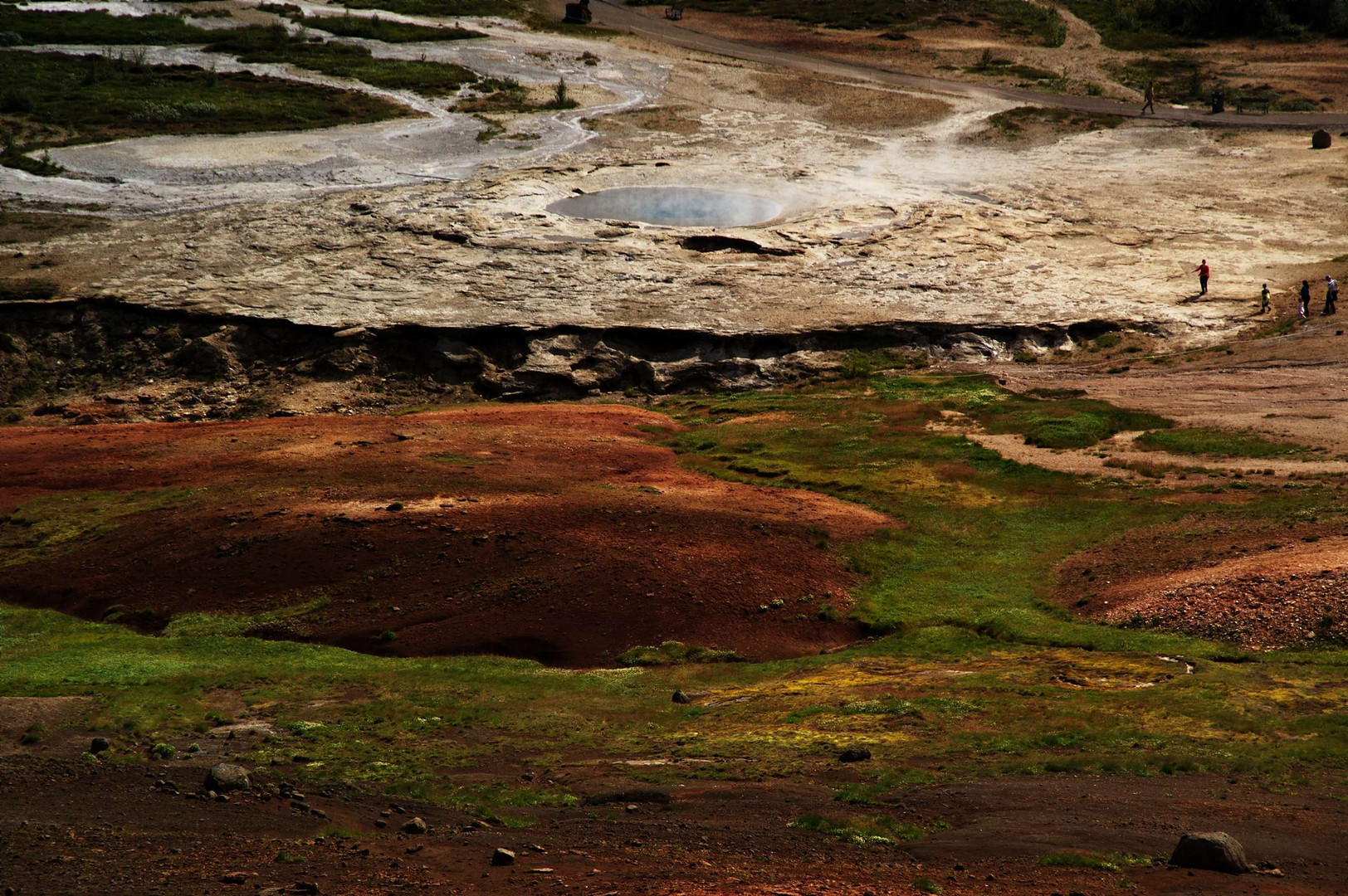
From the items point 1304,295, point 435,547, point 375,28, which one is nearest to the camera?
point 435,547

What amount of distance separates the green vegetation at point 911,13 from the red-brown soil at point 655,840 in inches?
3521

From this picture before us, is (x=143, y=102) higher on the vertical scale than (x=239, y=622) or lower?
higher

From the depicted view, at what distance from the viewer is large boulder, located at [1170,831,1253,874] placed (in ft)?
41.0

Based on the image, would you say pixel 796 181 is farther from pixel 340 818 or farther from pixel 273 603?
pixel 340 818

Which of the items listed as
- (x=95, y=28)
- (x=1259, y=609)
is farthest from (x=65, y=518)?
(x=95, y=28)

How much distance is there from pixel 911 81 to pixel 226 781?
76285 millimetres

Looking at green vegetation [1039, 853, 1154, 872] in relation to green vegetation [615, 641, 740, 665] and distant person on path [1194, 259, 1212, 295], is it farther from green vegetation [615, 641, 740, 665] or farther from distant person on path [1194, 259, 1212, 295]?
distant person on path [1194, 259, 1212, 295]

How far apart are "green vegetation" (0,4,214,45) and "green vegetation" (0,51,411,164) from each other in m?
4.77

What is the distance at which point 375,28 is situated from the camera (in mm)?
89375

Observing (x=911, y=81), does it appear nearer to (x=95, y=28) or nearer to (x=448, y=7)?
(x=448, y=7)

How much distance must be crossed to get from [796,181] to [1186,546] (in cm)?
3852

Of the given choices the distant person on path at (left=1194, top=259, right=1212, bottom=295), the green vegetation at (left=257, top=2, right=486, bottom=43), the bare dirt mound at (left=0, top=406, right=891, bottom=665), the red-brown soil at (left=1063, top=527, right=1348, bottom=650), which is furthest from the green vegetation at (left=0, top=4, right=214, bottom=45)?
the red-brown soil at (left=1063, top=527, right=1348, bottom=650)

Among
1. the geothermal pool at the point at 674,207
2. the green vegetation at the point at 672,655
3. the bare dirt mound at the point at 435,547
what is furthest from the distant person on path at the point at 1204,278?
the green vegetation at the point at 672,655

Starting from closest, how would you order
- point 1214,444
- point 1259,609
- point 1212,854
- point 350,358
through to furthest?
point 1212,854, point 1259,609, point 1214,444, point 350,358
